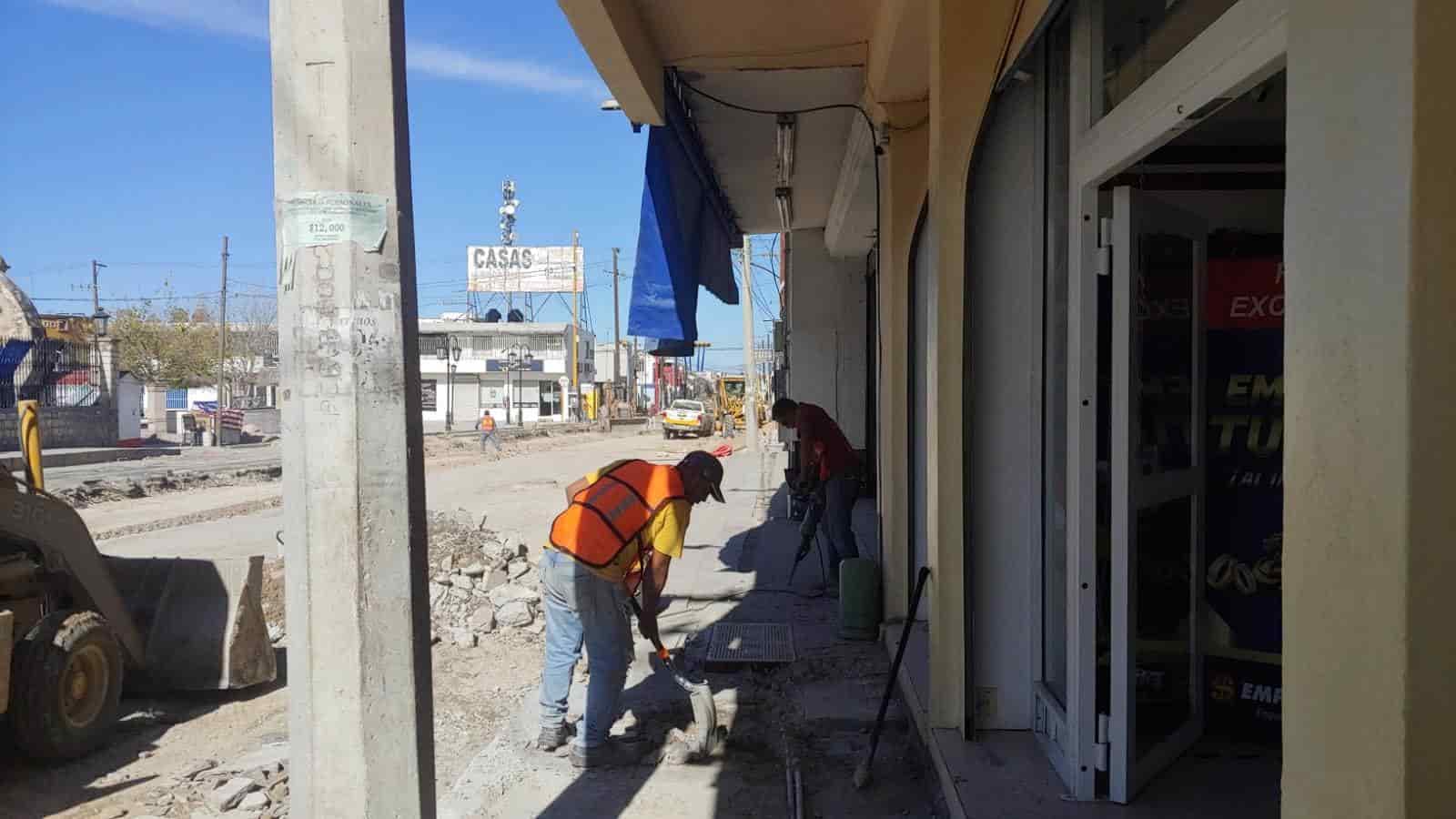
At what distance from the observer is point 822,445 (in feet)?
25.6

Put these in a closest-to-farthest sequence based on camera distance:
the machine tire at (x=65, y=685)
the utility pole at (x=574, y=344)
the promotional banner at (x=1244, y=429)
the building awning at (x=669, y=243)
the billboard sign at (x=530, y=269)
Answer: the promotional banner at (x=1244, y=429) → the machine tire at (x=65, y=685) → the building awning at (x=669, y=243) → the utility pole at (x=574, y=344) → the billboard sign at (x=530, y=269)

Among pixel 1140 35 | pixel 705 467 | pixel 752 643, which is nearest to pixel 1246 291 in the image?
pixel 1140 35

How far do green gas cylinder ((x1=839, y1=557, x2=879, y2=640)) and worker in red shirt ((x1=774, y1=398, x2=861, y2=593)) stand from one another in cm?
119

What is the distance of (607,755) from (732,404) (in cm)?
4305

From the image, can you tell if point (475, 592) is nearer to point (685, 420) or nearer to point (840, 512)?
point (840, 512)

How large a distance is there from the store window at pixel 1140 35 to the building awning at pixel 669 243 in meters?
3.56

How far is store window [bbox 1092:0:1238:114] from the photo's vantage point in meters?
3.02

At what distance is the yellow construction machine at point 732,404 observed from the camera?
41316 millimetres

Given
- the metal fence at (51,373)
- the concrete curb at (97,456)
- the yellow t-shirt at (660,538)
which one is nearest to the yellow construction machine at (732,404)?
the concrete curb at (97,456)

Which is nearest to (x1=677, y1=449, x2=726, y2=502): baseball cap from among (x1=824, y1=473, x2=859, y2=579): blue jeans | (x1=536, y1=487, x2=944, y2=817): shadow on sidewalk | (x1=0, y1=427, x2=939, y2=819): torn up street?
(x1=0, y1=427, x2=939, y2=819): torn up street

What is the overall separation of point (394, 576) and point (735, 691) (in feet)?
12.3

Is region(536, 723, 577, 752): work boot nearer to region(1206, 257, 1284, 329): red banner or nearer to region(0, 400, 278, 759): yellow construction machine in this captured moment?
region(0, 400, 278, 759): yellow construction machine

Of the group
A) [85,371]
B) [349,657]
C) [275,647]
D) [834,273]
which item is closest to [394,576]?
[349,657]

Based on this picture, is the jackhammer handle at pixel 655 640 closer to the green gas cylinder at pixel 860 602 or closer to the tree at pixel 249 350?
the green gas cylinder at pixel 860 602
